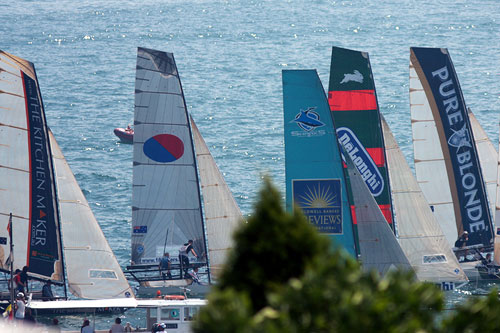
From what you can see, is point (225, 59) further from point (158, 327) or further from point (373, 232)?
point (158, 327)

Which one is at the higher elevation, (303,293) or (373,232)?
(373,232)

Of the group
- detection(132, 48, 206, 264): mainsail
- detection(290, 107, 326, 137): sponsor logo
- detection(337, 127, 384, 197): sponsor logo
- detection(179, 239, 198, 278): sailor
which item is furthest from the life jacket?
detection(337, 127, 384, 197): sponsor logo

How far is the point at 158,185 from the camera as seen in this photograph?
35406 millimetres

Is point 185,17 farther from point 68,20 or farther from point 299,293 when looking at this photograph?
point 299,293

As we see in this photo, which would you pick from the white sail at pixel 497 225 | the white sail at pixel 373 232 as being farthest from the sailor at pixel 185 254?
the white sail at pixel 497 225

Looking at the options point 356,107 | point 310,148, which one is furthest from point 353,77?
point 310,148

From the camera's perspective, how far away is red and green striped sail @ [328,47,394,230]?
35.5 meters

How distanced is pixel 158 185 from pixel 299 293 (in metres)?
25.4

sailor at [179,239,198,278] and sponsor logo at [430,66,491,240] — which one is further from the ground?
sponsor logo at [430,66,491,240]

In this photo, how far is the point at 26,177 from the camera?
3331cm

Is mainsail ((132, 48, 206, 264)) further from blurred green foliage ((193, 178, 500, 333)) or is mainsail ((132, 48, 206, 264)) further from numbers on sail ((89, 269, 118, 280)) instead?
blurred green foliage ((193, 178, 500, 333))

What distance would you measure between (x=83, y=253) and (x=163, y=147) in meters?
4.78

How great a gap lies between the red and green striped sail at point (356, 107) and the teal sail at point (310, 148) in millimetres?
3340

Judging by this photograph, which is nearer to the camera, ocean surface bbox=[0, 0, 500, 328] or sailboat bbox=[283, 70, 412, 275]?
sailboat bbox=[283, 70, 412, 275]
